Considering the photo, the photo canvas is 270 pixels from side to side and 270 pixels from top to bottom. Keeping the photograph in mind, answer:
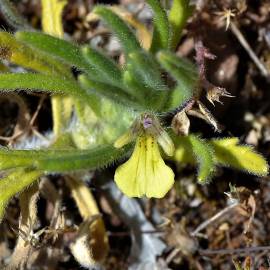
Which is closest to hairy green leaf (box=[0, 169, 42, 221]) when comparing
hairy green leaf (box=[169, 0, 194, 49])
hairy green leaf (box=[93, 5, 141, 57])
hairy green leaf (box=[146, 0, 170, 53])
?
hairy green leaf (box=[93, 5, 141, 57])

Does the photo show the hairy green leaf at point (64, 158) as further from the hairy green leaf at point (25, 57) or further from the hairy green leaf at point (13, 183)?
the hairy green leaf at point (25, 57)

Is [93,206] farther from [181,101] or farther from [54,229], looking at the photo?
[181,101]

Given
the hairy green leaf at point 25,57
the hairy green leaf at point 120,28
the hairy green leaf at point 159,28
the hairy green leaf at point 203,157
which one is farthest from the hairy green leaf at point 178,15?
the hairy green leaf at point 25,57

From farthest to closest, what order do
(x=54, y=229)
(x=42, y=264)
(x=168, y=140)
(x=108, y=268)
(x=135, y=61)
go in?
1. (x=108, y=268)
2. (x=42, y=264)
3. (x=54, y=229)
4. (x=168, y=140)
5. (x=135, y=61)

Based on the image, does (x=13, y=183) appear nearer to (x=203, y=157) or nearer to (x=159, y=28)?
(x=203, y=157)

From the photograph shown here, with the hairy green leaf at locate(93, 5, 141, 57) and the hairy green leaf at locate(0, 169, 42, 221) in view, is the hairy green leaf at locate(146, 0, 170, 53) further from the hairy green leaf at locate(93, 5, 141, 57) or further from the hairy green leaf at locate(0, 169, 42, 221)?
the hairy green leaf at locate(0, 169, 42, 221)

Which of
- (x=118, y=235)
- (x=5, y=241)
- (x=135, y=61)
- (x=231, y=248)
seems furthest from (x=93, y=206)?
(x=135, y=61)
